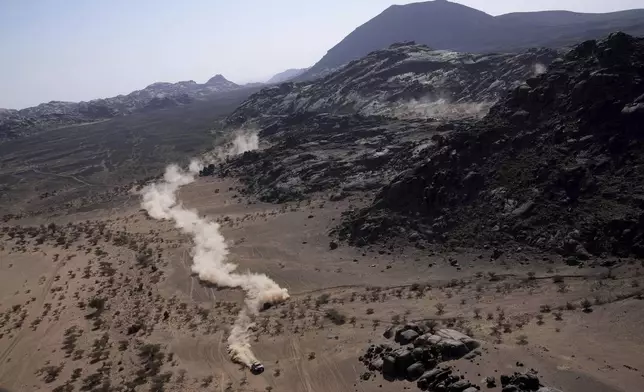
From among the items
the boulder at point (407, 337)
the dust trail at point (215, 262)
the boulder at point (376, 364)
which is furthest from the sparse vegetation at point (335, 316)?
the boulder at point (376, 364)

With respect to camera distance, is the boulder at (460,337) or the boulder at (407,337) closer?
the boulder at (460,337)

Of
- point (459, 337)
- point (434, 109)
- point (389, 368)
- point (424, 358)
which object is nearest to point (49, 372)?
point (389, 368)

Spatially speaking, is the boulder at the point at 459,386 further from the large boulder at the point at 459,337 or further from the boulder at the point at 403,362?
the large boulder at the point at 459,337

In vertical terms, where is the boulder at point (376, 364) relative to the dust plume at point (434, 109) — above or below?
below

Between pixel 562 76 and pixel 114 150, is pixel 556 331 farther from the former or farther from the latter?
pixel 114 150

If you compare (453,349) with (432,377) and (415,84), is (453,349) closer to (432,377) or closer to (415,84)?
(432,377)

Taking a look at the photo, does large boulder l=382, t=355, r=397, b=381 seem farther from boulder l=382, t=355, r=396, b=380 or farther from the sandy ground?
the sandy ground

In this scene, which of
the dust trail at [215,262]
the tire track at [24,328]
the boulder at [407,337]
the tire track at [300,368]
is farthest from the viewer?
the tire track at [24,328]
